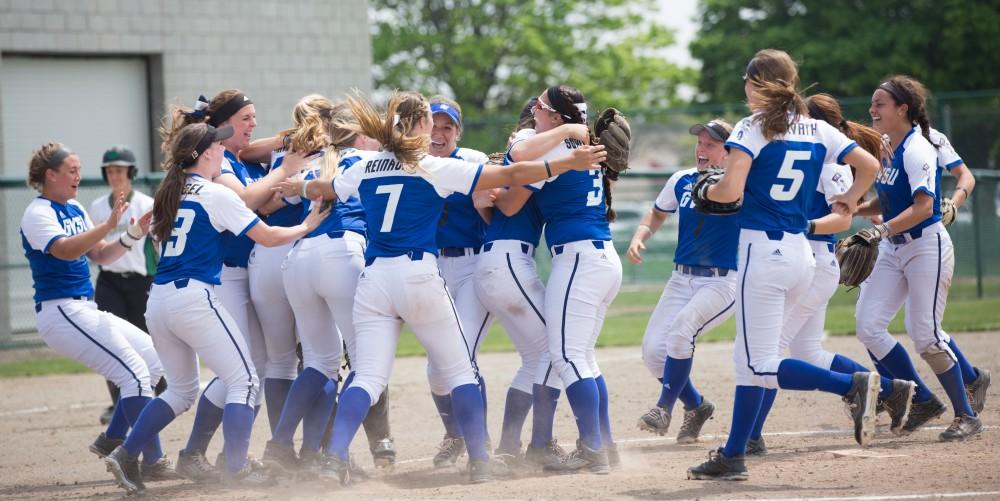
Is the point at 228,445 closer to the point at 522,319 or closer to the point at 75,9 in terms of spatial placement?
the point at 522,319

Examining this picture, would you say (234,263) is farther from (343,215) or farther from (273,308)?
(343,215)

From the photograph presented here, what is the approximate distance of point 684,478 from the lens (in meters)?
5.87

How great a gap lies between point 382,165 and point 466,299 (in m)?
1.19

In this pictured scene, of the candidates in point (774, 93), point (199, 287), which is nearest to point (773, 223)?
point (774, 93)

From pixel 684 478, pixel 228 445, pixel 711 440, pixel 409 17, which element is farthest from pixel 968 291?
pixel 409 17

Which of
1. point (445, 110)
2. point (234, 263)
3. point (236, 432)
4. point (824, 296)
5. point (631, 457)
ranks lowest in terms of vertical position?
point (631, 457)

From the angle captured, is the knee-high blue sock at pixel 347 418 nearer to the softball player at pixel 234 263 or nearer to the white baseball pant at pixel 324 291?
the white baseball pant at pixel 324 291

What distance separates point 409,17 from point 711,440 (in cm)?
3225

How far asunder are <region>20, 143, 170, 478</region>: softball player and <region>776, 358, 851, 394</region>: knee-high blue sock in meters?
3.51

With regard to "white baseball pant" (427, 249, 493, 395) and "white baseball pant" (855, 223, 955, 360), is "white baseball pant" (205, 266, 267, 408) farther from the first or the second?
"white baseball pant" (855, 223, 955, 360)

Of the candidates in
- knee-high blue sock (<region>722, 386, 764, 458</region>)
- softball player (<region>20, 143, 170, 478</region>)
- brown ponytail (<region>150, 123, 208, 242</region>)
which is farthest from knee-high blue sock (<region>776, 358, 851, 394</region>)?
softball player (<region>20, 143, 170, 478</region>)

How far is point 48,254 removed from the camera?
6734mm

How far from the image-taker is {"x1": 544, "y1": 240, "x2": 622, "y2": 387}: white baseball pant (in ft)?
Result: 19.7

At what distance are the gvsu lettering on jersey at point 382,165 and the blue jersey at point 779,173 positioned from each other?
1.62 meters
